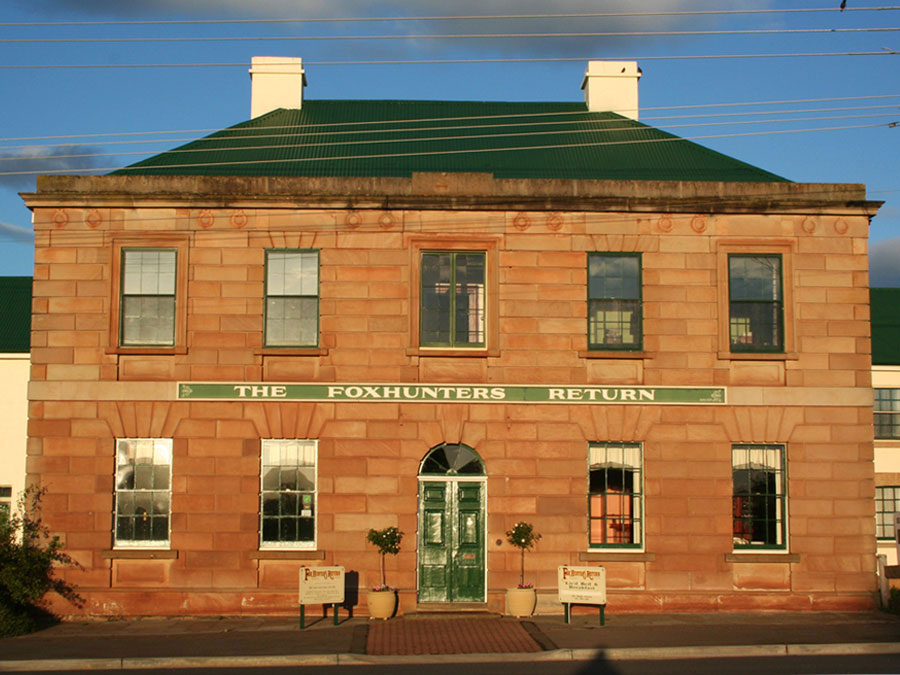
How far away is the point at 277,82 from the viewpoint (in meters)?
25.6

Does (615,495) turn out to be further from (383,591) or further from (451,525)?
(383,591)

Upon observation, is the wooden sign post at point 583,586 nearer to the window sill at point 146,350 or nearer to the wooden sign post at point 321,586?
the wooden sign post at point 321,586

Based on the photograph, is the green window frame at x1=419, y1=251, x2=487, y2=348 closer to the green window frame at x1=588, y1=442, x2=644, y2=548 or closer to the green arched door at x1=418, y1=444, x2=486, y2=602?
the green arched door at x1=418, y1=444, x2=486, y2=602

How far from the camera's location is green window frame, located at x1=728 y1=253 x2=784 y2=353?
63.1 feet

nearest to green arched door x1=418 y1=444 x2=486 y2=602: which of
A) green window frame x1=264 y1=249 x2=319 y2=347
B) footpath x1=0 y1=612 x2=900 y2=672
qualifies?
footpath x1=0 y1=612 x2=900 y2=672

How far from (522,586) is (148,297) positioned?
29.6ft

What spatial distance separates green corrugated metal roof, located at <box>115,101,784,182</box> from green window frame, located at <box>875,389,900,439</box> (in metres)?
12.3

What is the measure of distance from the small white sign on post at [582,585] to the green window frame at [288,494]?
4.72m

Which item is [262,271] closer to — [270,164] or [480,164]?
[270,164]

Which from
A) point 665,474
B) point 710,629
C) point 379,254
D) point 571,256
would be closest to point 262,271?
point 379,254

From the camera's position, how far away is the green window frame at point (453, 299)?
19.0 m

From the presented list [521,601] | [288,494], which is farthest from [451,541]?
[288,494]

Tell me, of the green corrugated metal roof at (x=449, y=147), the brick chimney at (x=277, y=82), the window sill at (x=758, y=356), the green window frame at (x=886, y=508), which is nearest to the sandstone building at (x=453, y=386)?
the window sill at (x=758, y=356)

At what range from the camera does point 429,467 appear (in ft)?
61.1
